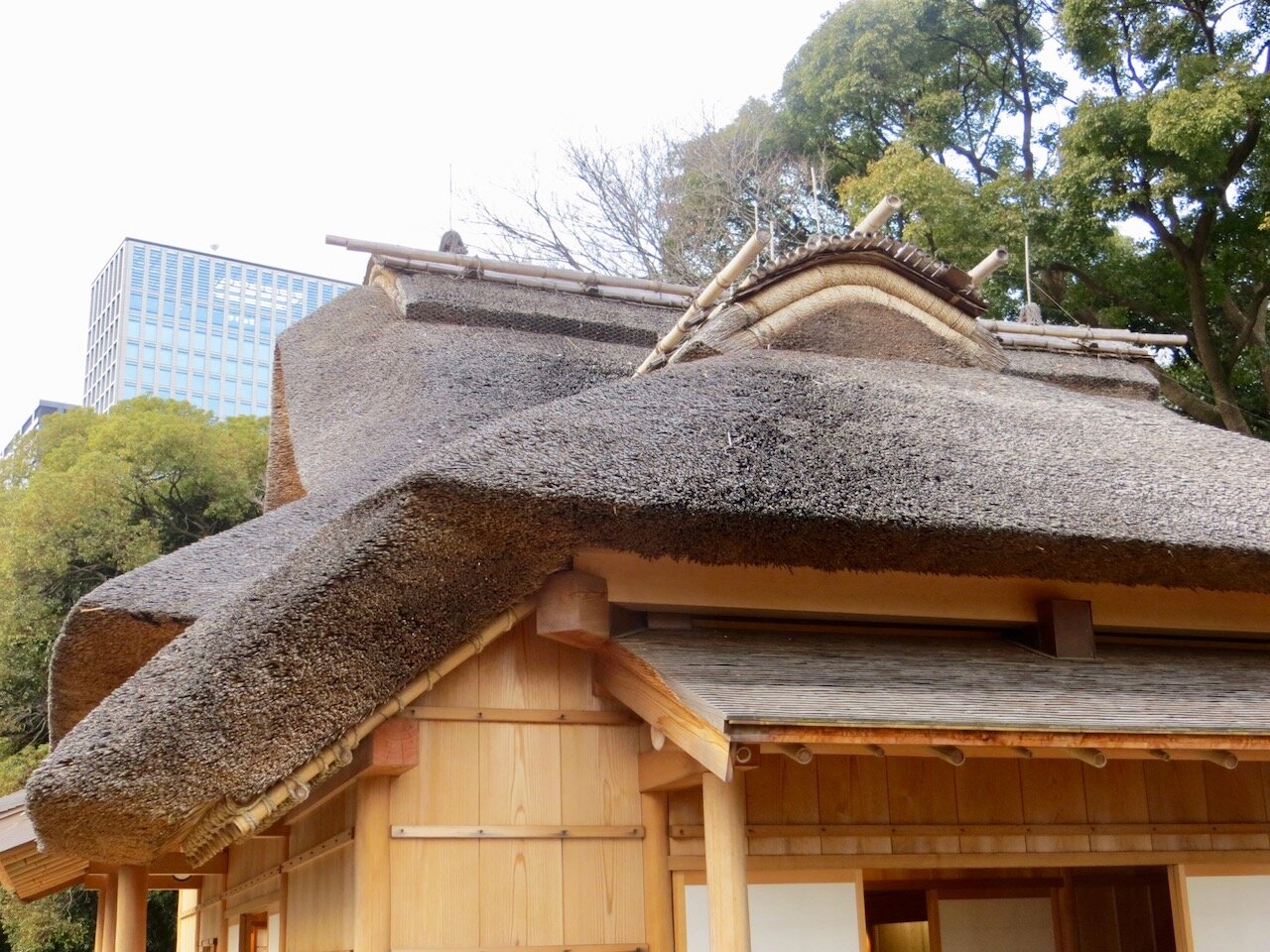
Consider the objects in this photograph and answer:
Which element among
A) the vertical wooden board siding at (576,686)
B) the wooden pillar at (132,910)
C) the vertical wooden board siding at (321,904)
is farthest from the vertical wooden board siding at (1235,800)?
the wooden pillar at (132,910)

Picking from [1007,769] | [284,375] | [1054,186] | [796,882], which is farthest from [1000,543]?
[1054,186]

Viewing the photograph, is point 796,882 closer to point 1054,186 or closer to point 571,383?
point 571,383

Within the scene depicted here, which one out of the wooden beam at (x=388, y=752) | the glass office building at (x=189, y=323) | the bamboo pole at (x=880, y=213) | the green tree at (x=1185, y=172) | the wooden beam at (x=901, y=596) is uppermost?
the glass office building at (x=189, y=323)

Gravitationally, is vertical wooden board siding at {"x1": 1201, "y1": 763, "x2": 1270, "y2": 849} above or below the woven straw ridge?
below

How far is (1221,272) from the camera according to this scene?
14.9 metres

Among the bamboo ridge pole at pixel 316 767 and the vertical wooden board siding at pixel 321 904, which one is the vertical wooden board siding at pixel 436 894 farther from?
the bamboo ridge pole at pixel 316 767

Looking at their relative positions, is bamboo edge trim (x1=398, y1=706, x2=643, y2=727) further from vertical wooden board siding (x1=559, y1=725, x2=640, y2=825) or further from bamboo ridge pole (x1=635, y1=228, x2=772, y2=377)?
bamboo ridge pole (x1=635, y1=228, x2=772, y2=377)

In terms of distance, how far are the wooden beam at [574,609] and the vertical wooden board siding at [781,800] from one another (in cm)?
74

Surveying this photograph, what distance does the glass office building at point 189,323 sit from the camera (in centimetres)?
5972

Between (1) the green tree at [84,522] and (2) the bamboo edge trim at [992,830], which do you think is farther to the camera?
(1) the green tree at [84,522]

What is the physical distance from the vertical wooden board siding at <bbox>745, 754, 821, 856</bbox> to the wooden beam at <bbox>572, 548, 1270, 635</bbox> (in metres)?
0.59

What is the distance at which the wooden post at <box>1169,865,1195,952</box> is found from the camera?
15.8 feet

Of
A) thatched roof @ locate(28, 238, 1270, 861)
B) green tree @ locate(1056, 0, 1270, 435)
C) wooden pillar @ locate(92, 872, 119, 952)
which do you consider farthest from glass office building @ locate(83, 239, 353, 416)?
thatched roof @ locate(28, 238, 1270, 861)

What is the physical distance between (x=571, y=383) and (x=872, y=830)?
144 inches
